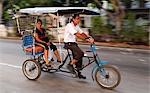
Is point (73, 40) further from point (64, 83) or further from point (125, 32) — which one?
point (125, 32)

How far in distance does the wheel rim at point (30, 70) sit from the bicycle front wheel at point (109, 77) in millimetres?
1776

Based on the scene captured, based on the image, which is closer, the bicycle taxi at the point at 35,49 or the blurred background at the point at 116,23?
the bicycle taxi at the point at 35,49

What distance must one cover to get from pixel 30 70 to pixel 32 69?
0.21 ft

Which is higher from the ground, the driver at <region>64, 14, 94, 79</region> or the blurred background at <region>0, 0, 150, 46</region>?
the driver at <region>64, 14, 94, 79</region>

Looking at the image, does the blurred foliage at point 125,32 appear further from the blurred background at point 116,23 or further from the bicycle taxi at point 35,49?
the bicycle taxi at point 35,49

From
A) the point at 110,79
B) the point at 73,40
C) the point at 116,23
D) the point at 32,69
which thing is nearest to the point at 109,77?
the point at 110,79

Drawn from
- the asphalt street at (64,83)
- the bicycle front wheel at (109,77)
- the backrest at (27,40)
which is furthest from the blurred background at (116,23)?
the bicycle front wheel at (109,77)

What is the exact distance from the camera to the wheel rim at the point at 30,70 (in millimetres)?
9000

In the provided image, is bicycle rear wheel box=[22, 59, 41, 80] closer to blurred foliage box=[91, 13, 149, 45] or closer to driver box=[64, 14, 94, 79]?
driver box=[64, 14, 94, 79]

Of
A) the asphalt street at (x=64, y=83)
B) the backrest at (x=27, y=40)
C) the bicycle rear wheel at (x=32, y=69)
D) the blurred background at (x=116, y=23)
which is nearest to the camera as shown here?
Answer: the asphalt street at (x=64, y=83)

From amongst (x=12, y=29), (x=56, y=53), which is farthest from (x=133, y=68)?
(x=12, y=29)

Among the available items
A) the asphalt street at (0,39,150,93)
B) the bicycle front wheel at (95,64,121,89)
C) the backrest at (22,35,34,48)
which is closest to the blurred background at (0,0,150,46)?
the asphalt street at (0,39,150,93)

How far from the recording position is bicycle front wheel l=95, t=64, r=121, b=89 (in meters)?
7.87

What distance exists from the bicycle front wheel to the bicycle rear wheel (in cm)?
169
